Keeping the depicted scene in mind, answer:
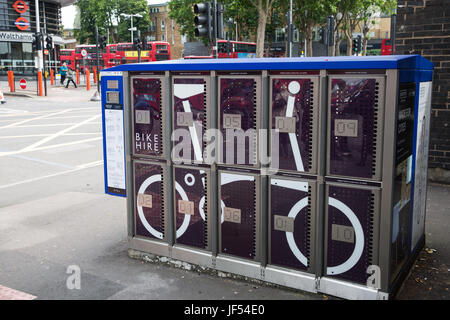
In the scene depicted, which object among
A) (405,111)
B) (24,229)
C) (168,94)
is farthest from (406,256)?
(24,229)

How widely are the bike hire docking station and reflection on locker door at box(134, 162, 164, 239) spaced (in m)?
0.01

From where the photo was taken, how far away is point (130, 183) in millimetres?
5191

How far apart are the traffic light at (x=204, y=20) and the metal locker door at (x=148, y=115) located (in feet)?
28.5

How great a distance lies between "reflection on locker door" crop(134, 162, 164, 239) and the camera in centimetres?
504

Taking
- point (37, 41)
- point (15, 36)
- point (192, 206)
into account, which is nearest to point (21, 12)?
point (15, 36)

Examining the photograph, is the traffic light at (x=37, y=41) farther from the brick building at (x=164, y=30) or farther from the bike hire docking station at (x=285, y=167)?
the brick building at (x=164, y=30)

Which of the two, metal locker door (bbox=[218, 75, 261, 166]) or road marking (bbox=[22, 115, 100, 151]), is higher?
metal locker door (bbox=[218, 75, 261, 166])

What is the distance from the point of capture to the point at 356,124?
3.88 metres

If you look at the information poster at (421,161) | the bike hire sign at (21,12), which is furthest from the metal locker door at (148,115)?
the bike hire sign at (21,12)

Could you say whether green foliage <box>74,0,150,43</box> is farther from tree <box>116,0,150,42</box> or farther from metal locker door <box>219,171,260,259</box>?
metal locker door <box>219,171,260,259</box>

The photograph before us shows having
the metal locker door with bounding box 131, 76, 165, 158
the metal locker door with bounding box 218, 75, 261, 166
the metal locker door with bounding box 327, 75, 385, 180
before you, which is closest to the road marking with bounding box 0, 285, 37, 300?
the metal locker door with bounding box 131, 76, 165, 158

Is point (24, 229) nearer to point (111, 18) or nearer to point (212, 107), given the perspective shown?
point (212, 107)
